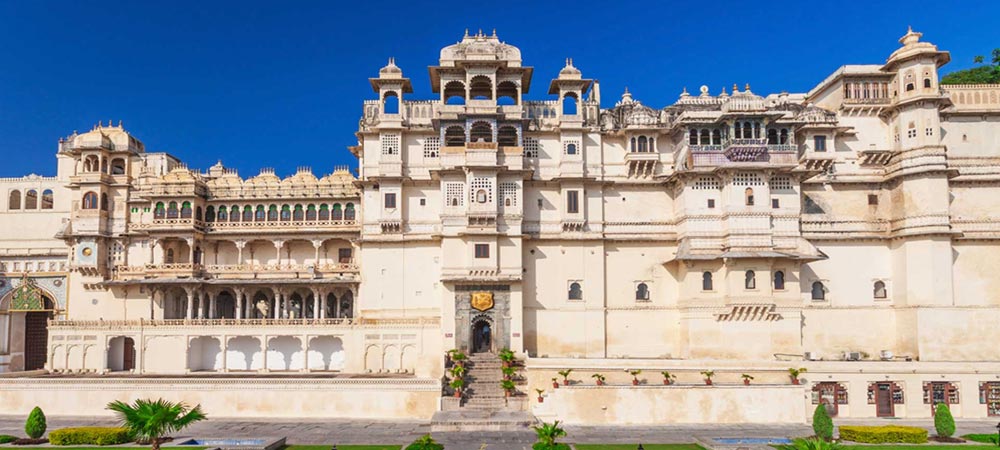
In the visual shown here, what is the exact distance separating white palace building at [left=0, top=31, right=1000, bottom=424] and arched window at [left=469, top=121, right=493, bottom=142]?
0.36ft

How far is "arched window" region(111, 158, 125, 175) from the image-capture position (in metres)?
46.2

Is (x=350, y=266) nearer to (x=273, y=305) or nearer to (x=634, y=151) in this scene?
(x=273, y=305)

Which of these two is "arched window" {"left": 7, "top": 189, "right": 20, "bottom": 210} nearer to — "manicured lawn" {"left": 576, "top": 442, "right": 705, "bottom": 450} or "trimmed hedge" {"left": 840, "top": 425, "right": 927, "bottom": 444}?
"manicured lawn" {"left": 576, "top": 442, "right": 705, "bottom": 450}

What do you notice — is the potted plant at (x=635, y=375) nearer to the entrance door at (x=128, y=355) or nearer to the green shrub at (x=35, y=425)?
the green shrub at (x=35, y=425)

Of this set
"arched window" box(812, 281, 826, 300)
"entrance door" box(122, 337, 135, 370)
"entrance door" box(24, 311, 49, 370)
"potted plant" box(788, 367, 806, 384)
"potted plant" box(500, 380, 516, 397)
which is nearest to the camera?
"potted plant" box(788, 367, 806, 384)

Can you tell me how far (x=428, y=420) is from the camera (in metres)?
32.3

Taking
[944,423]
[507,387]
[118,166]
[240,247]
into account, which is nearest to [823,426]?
[944,423]

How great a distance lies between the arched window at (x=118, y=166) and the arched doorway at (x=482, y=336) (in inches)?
948

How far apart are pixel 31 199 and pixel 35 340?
29.4ft

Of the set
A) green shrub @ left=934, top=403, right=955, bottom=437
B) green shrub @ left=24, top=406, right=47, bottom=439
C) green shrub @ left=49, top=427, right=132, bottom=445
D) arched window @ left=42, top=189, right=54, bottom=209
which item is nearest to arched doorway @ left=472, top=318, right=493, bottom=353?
green shrub @ left=49, top=427, right=132, bottom=445

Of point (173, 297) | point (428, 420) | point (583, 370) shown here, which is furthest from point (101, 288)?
point (583, 370)

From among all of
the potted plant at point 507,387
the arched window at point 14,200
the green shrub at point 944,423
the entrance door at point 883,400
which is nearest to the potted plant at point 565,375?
the potted plant at point 507,387

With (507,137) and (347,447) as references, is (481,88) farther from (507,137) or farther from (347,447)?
(347,447)

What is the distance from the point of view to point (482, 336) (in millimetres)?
39625
